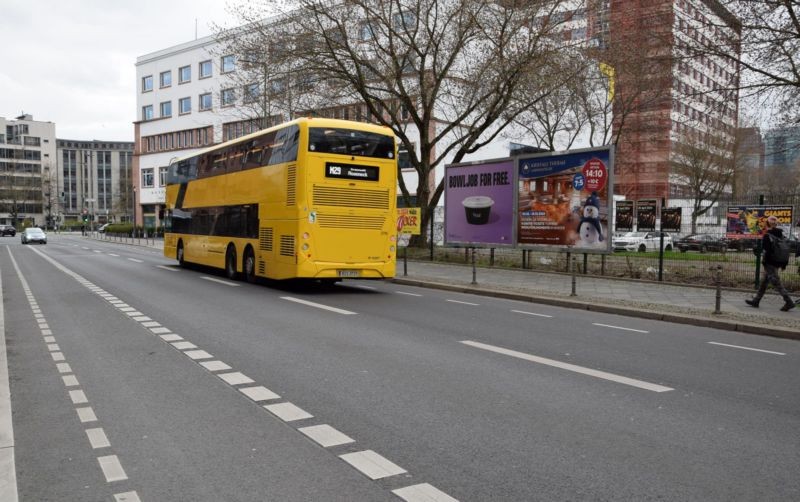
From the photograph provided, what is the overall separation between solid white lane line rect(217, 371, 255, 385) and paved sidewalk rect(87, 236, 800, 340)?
25.9 ft

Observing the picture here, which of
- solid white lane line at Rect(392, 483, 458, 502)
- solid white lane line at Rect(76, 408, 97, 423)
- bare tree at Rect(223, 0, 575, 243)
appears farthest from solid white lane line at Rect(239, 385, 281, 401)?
bare tree at Rect(223, 0, 575, 243)

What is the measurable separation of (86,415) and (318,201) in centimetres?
986

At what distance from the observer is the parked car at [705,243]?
52.6 ft

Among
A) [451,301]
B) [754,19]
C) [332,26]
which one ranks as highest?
[332,26]

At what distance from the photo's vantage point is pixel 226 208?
19.2m

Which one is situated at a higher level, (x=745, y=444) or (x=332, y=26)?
(x=332, y=26)

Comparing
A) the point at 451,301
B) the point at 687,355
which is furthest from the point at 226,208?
the point at 687,355

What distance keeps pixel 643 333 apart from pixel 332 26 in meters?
18.1

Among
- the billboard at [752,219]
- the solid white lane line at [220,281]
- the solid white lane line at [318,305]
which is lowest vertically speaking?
the solid white lane line at [220,281]

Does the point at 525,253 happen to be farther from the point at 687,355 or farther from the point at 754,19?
the point at 687,355

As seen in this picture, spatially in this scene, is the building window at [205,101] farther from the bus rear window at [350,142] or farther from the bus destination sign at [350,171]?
the bus destination sign at [350,171]

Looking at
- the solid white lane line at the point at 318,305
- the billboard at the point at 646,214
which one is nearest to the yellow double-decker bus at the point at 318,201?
the solid white lane line at the point at 318,305


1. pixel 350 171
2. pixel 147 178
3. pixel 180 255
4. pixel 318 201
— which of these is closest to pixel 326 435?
pixel 318 201

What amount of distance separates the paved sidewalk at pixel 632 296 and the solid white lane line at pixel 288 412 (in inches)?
314
